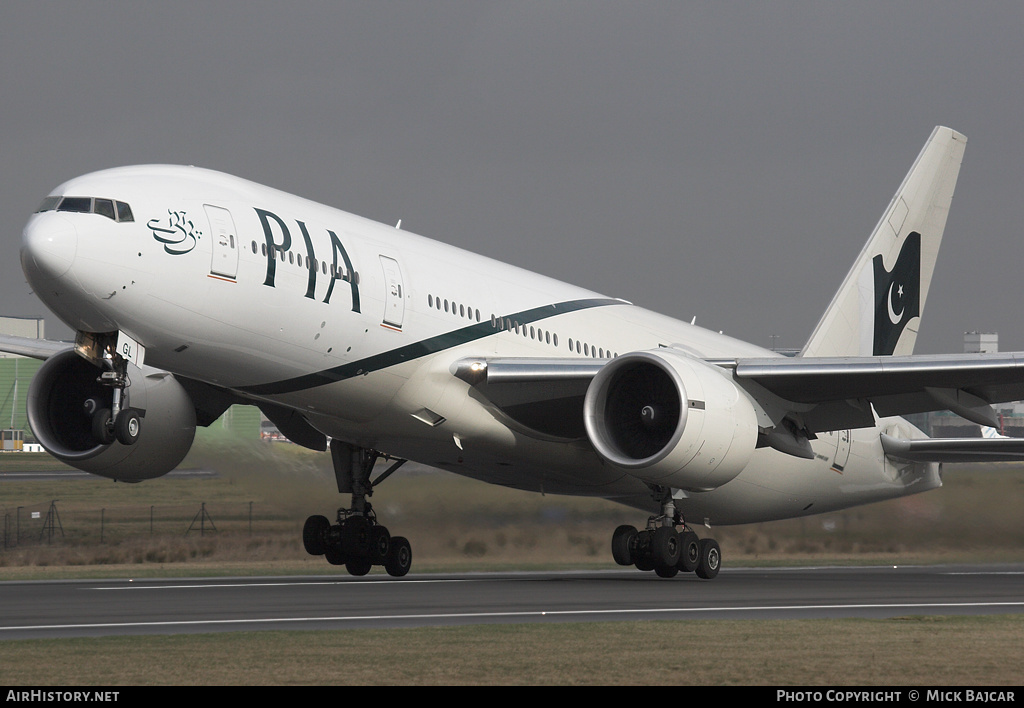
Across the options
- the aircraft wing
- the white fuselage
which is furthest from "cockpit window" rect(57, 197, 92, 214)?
the aircraft wing

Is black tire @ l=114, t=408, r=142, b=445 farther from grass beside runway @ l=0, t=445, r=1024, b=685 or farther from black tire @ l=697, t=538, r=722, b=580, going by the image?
black tire @ l=697, t=538, r=722, b=580

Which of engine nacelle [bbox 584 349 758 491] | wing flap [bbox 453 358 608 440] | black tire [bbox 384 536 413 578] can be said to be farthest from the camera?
black tire [bbox 384 536 413 578]

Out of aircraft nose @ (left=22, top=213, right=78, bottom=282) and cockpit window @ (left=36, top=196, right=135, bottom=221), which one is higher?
cockpit window @ (left=36, top=196, right=135, bottom=221)

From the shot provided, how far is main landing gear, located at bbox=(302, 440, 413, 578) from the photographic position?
976 inches

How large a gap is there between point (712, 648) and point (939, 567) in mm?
20857

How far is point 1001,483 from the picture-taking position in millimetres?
28328

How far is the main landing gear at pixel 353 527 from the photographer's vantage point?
2480cm

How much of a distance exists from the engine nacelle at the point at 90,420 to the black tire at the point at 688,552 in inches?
351

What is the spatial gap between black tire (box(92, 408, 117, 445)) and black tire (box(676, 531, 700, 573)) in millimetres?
10384

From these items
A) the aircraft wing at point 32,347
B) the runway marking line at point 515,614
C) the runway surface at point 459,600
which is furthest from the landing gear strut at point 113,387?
the aircraft wing at point 32,347

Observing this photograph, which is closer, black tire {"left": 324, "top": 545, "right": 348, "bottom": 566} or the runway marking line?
the runway marking line

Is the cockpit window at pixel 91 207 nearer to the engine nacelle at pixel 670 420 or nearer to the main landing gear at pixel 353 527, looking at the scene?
the engine nacelle at pixel 670 420

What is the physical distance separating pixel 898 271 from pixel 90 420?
1819cm

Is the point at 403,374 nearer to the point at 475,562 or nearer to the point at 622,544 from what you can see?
the point at 622,544
